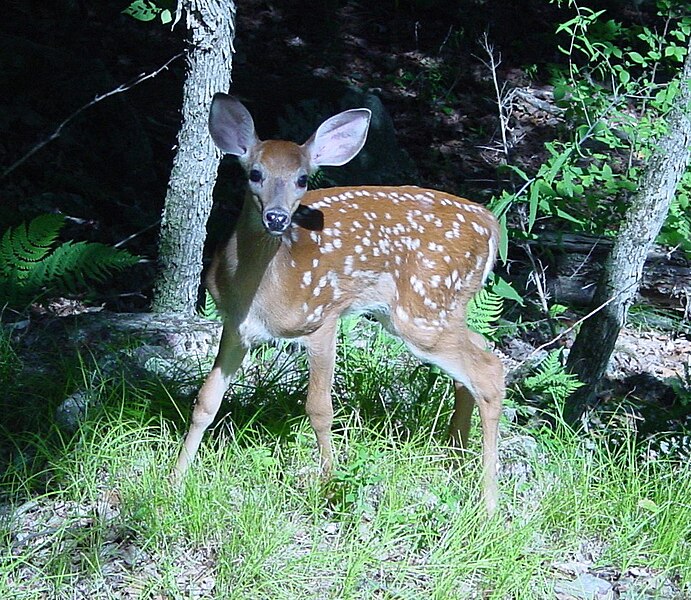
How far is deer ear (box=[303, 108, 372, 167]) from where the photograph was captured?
3.84 meters

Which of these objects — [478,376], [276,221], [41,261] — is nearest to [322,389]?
[478,376]

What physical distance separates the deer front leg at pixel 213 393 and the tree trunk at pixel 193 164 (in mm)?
1179

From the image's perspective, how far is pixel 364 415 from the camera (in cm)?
432

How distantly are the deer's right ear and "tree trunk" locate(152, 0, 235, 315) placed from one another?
1.05 meters

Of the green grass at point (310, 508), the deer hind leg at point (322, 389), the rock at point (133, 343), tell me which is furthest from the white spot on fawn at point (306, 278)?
the rock at point (133, 343)

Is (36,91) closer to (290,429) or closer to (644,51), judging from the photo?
(290,429)

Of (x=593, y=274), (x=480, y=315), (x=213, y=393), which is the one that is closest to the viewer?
(x=213, y=393)

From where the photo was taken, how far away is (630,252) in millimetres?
4875

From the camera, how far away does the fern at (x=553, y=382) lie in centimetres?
466

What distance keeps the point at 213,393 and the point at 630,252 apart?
2142 millimetres

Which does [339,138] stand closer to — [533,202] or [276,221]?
[276,221]

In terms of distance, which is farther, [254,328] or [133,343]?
[133,343]

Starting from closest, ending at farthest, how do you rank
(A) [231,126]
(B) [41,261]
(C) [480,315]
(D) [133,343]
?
(A) [231,126], (D) [133,343], (C) [480,315], (B) [41,261]

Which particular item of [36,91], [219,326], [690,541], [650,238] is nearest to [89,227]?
[36,91]
